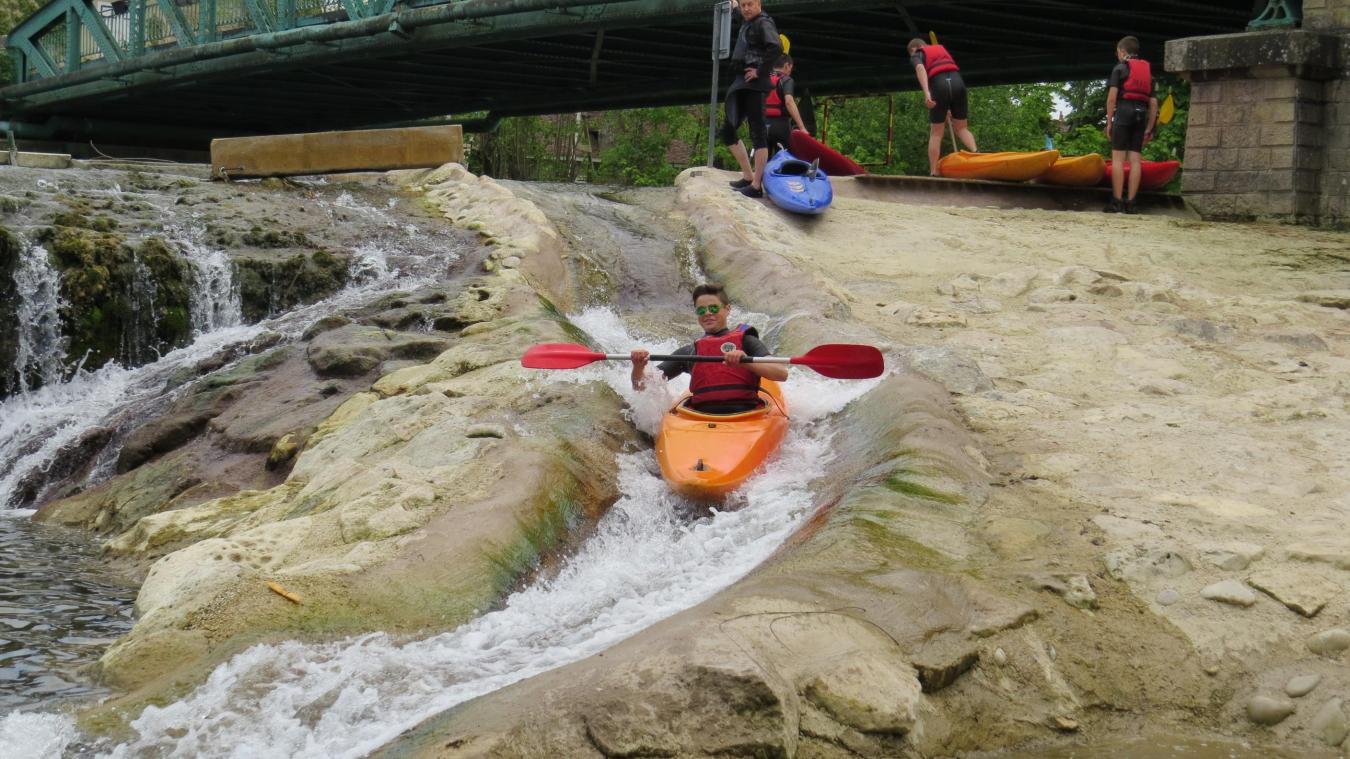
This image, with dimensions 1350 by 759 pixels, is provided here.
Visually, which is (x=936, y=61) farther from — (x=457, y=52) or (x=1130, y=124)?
(x=457, y=52)

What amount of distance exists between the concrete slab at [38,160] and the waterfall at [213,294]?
14.9 feet

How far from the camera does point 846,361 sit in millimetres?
6180

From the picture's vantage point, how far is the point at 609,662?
3.34 metres

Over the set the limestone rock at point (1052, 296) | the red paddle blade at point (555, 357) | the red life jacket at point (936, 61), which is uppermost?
the red life jacket at point (936, 61)

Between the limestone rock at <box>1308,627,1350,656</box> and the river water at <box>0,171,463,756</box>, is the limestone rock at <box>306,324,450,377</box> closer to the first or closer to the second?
the river water at <box>0,171,463,756</box>

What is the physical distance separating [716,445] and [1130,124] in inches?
286

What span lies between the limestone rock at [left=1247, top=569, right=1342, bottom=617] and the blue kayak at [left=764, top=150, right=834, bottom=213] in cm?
706

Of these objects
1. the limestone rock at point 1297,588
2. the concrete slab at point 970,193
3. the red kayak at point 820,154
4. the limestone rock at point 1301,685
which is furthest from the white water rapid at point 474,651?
the concrete slab at point 970,193

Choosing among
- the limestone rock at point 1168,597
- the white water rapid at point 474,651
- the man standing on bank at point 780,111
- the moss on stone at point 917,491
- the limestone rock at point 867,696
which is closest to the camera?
the limestone rock at point 867,696

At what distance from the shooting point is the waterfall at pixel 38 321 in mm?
8469

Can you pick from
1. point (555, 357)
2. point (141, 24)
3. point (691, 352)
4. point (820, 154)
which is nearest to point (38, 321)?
point (555, 357)

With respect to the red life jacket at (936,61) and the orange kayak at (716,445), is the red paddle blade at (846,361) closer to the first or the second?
the orange kayak at (716,445)

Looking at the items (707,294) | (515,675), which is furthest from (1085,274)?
(515,675)

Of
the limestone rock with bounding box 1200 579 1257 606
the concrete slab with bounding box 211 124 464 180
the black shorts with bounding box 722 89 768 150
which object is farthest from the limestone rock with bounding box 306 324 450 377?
the limestone rock with bounding box 1200 579 1257 606
